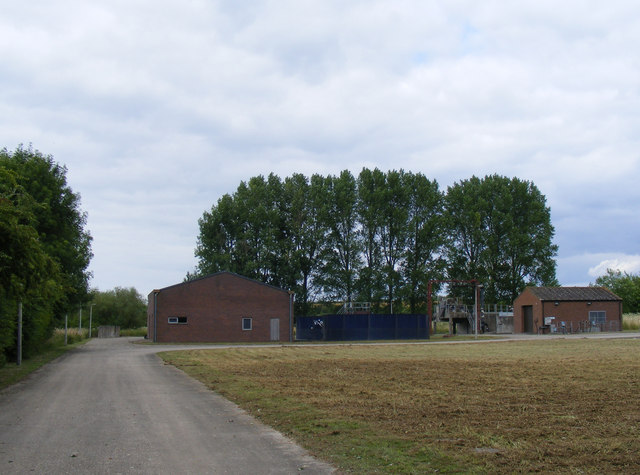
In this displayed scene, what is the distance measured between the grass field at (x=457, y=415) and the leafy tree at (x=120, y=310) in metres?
97.7

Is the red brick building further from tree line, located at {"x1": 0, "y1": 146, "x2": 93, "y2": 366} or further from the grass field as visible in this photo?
the grass field

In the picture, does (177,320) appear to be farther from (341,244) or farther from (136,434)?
(136,434)

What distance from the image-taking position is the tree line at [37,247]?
15.5 m

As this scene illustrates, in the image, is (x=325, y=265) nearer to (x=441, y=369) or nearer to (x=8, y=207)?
(x=441, y=369)

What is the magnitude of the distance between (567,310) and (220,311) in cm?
3559

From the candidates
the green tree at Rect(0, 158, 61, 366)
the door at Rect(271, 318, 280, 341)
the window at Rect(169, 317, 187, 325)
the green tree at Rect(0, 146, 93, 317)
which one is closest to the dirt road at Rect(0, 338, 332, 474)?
the green tree at Rect(0, 158, 61, 366)

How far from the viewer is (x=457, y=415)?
11.5m

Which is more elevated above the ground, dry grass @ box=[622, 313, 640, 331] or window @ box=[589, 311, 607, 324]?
window @ box=[589, 311, 607, 324]

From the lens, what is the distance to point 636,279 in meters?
95.9

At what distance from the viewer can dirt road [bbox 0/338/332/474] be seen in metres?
8.16

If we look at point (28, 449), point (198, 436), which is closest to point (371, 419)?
point (198, 436)

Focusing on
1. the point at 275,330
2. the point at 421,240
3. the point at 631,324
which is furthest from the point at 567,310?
the point at 275,330

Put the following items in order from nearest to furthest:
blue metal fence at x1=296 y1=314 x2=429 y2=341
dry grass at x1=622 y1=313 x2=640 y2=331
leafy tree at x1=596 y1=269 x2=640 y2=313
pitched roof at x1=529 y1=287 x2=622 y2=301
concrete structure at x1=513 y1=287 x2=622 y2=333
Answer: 1. blue metal fence at x1=296 y1=314 x2=429 y2=341
2. concrete structure at x1=513 y1=287 x2=622 y2=333
3. pitched roof at x1=529 y1=287 x2=622 y2=301
4. dry grass at x1=622 y1=313 x2=640 y2=331
5. leafy tree at x1=596 y1=269 x2=640 y2=313

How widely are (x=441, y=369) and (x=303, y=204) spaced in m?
53.2
